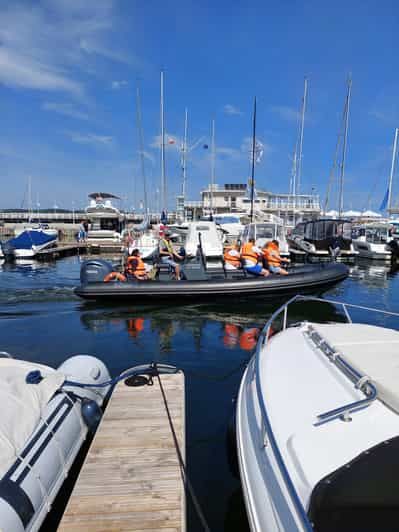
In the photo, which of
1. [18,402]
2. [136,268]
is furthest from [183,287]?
[18,402]

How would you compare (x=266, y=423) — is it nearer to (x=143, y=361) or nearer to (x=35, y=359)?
(x=143, y=361)

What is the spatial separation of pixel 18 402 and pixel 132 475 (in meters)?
0.98

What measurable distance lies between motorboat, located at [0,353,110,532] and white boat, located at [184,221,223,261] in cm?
991

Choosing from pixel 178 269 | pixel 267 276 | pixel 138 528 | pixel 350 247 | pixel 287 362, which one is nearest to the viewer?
pixel 138 528

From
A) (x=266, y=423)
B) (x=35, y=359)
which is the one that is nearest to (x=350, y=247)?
(x=35, y=359)

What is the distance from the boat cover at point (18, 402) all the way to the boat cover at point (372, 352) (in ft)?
7.46

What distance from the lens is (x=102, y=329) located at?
24.0ft

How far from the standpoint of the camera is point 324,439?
1.73 metres

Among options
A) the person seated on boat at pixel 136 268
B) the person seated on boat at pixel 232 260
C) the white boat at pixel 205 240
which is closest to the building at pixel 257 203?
the white boat at pixel 205 240

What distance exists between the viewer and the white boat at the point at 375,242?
827 inches

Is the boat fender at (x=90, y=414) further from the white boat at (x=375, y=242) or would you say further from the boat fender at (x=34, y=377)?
the white boat at (x=375, y=242)

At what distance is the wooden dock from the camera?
203cm

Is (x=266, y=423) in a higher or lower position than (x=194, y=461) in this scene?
higher

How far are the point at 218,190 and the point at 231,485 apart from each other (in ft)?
133
